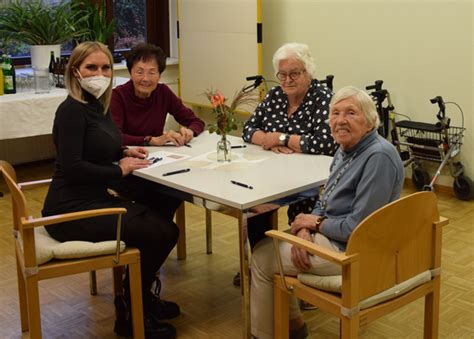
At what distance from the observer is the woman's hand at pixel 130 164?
2.80 m

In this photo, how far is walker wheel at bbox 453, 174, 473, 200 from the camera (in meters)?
4.63

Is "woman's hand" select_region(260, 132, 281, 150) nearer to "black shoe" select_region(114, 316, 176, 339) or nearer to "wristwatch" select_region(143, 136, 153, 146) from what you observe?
"wristwatch" select_region(143, 136, 153, 146)

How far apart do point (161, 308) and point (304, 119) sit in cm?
108

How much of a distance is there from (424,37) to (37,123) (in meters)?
2.81

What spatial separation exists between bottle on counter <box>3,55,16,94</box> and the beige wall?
7.54 feet

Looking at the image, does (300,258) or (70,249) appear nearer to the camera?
(300,258)

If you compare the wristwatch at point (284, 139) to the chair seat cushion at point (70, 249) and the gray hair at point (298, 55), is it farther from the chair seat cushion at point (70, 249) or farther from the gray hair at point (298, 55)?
the chair seat cushion at point (70, 249)

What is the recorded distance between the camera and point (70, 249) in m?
2.46

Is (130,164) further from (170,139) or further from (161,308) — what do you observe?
(161,308)

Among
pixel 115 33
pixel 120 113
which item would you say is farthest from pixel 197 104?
pixel 120 113

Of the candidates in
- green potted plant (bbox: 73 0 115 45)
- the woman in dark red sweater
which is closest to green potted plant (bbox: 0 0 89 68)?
green potted plant (bbox: 73 0 115 45)

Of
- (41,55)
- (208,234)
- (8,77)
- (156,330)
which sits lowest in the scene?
(156,330)

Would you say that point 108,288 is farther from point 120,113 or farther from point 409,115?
point 409,115

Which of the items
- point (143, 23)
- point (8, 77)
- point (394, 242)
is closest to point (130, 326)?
point (394, 242)
